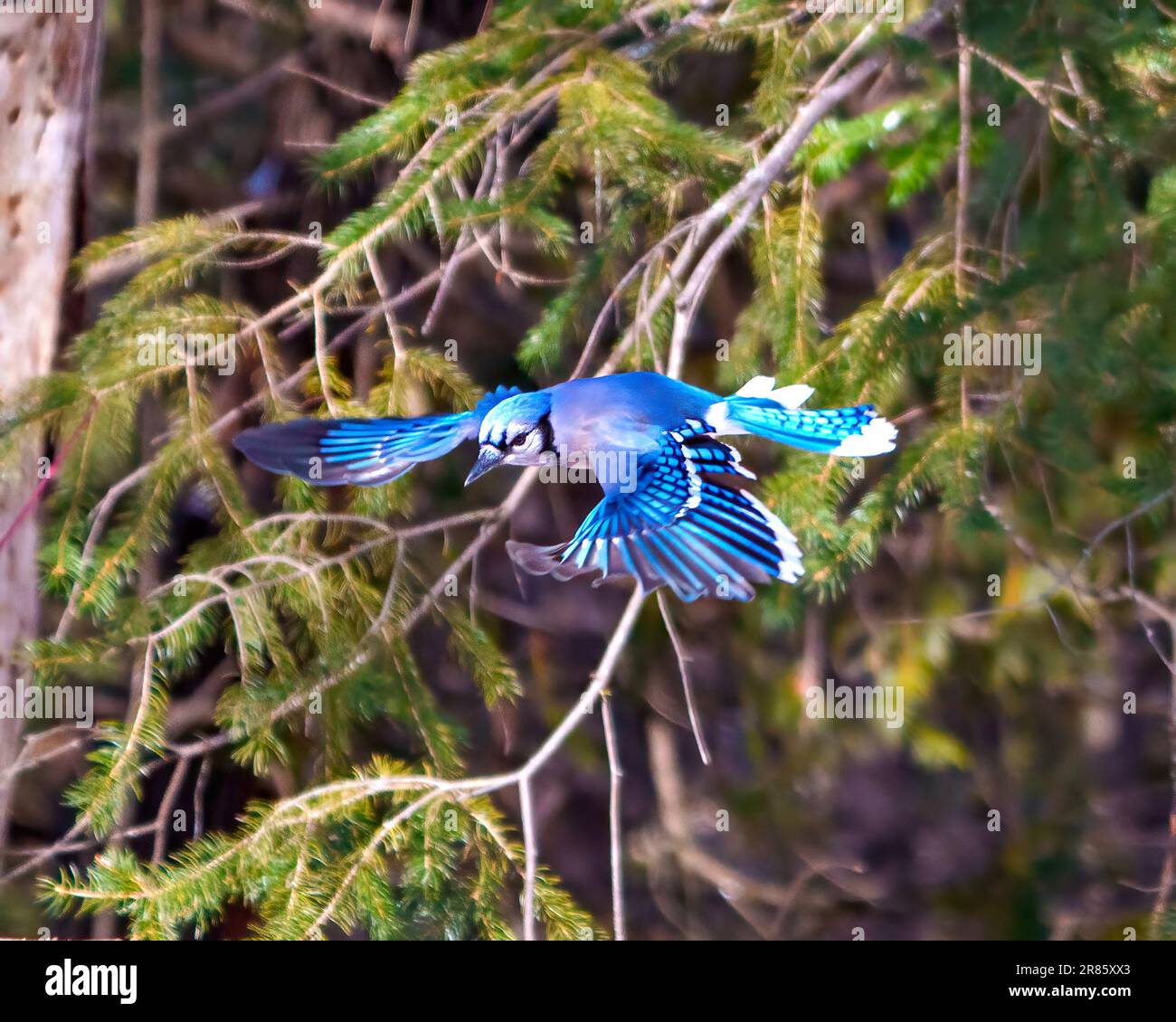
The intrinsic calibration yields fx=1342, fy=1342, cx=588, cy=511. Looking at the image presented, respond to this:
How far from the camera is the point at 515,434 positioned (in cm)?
147

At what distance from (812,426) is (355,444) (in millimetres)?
546

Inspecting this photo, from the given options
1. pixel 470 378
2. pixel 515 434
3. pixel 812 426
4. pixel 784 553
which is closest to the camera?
pixel 784 553

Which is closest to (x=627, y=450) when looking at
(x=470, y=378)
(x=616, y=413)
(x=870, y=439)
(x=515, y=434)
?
(x=616, y=413)

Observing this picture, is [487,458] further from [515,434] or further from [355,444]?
[355,444]

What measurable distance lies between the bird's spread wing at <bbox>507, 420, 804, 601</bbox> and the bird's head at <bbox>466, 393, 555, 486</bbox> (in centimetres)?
10

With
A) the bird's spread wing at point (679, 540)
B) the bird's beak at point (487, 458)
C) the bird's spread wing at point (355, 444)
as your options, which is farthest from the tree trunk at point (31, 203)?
the bird's spread wing at point (679, 540)

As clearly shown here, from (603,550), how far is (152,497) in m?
0.97

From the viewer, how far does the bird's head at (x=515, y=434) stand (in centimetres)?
147

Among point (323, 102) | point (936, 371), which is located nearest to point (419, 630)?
point (323, 102)

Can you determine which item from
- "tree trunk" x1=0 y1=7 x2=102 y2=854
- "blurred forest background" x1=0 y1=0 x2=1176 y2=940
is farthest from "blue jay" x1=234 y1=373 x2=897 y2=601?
"tree trunk" x1=0 y1=7 x2=102 y2=854

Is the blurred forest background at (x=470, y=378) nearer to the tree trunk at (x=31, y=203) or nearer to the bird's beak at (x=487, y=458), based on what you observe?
the tree trunk at (x=31, y=203)

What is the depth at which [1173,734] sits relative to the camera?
237 centimetres

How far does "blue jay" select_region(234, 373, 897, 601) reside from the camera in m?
1.36
